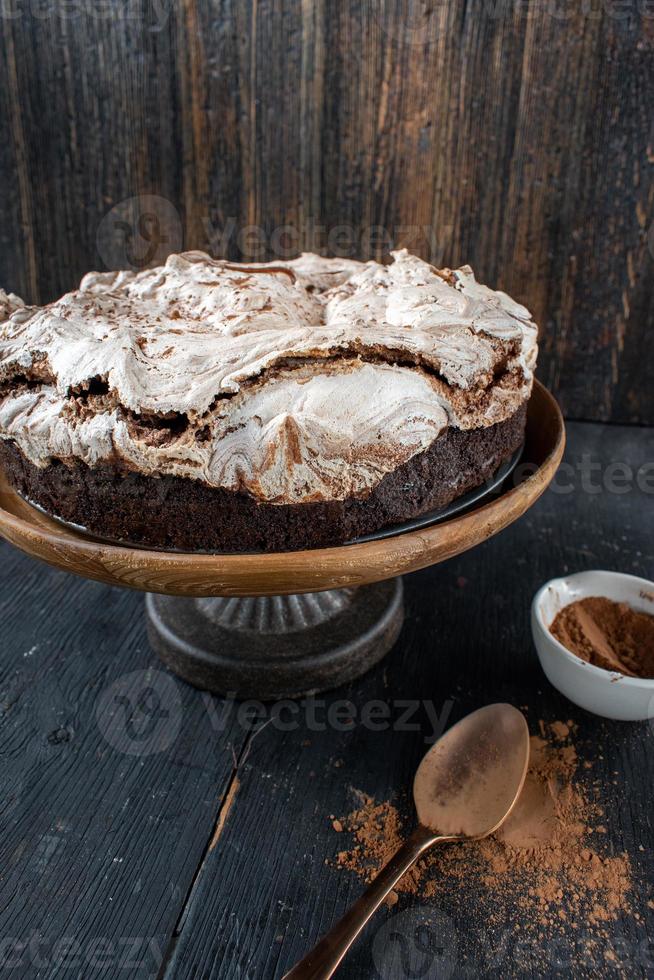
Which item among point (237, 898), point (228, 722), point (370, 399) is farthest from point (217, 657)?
point (370, 399)

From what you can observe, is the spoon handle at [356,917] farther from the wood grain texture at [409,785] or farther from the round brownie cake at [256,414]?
the round brownie cake at [256,414]

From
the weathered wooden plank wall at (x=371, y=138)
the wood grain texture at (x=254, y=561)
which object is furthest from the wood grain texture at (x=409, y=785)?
the weathered wooden plank wall at (x=371, y=138)

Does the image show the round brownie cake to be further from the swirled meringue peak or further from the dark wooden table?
the dark wooden table

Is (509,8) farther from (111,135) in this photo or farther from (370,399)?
(370,399)

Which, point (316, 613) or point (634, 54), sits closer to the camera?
point (316, 613)

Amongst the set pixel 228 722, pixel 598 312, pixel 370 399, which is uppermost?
pixel 370 399

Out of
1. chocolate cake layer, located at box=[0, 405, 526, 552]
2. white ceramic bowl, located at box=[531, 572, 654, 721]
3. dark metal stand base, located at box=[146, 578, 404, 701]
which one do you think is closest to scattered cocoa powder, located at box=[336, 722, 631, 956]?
white ceramic bowl, located at box=[531, 572, 654, 721]
